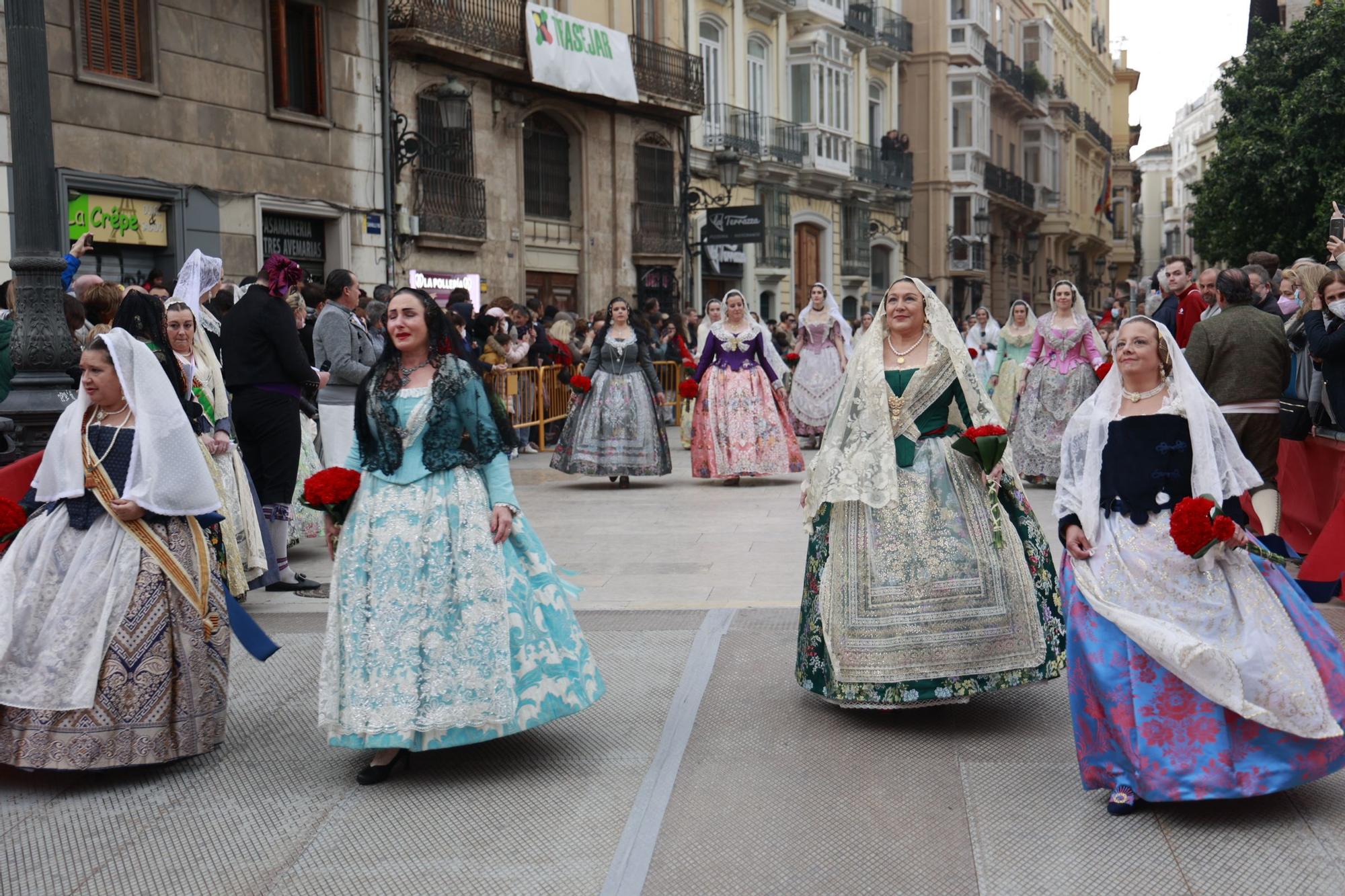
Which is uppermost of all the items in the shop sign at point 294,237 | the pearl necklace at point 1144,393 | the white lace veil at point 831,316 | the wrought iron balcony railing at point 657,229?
the wrought iron balcony railing at point 657,229

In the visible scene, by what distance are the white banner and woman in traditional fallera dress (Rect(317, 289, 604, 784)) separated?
690 inches

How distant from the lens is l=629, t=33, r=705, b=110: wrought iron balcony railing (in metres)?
25.1

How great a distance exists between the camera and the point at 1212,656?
13.8 ft

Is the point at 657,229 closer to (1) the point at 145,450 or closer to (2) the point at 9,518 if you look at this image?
(1) the point at 145,450

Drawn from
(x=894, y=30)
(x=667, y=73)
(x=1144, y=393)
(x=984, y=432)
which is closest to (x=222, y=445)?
(x=984, y=432)

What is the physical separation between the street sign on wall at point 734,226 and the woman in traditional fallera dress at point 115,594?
21.4 metres

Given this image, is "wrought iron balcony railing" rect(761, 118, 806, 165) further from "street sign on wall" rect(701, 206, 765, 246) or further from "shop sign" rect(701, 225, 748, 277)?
"street sign on wall" rect(701, 206, 765, 246)

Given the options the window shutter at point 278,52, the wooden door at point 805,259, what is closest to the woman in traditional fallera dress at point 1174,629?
the window shutter at point 278,52

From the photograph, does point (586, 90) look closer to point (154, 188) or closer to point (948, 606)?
point (154, 188)

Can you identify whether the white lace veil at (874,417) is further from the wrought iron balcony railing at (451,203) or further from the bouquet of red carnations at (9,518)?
the wrought iron balcony railing at (451,203)

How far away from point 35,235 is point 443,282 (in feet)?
46.0

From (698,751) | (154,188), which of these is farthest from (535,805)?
(154,188)

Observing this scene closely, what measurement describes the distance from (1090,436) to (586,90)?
1921cm

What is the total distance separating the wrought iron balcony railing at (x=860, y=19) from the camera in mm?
34656
